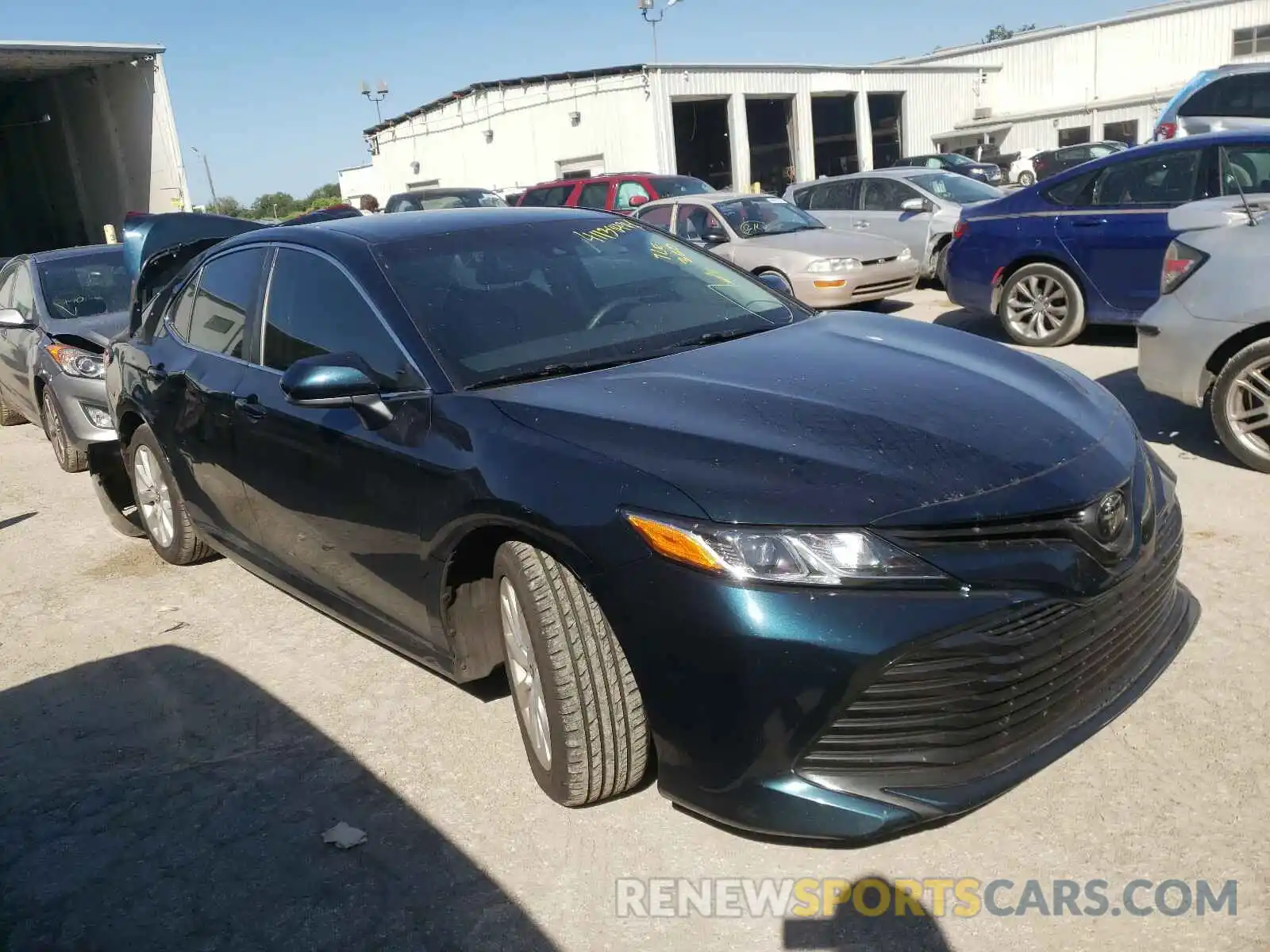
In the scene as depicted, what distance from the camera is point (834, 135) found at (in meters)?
41.9

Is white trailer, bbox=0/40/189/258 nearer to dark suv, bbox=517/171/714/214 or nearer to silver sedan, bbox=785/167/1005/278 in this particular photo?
dark suv, bbox=517/171/714/214

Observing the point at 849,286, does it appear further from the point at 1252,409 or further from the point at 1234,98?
the point at 1234,98

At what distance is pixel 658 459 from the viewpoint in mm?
2590

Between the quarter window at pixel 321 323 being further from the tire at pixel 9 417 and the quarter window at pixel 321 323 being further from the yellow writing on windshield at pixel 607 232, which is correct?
the tire at pixel 9 417

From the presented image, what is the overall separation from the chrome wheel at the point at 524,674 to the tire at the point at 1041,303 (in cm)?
651

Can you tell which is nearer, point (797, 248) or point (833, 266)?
point (833, 266)

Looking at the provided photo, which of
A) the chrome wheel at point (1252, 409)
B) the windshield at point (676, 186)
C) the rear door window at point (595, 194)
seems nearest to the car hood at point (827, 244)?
the windshield at point (676, 186)

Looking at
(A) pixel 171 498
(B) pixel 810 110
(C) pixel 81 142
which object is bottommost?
(A) pixel 171 498

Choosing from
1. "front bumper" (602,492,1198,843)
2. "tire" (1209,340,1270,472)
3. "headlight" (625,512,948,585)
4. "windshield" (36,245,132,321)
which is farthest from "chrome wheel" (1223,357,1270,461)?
"windshield" (36,245,132,321)

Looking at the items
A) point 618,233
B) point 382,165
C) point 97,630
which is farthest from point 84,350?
point 382,165

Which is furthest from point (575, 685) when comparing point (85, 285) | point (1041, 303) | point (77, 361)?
point (85, 285)

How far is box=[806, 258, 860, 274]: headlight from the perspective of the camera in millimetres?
10867

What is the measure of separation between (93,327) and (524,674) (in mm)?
5982

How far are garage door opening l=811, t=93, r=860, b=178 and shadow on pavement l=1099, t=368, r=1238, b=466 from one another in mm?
35794
